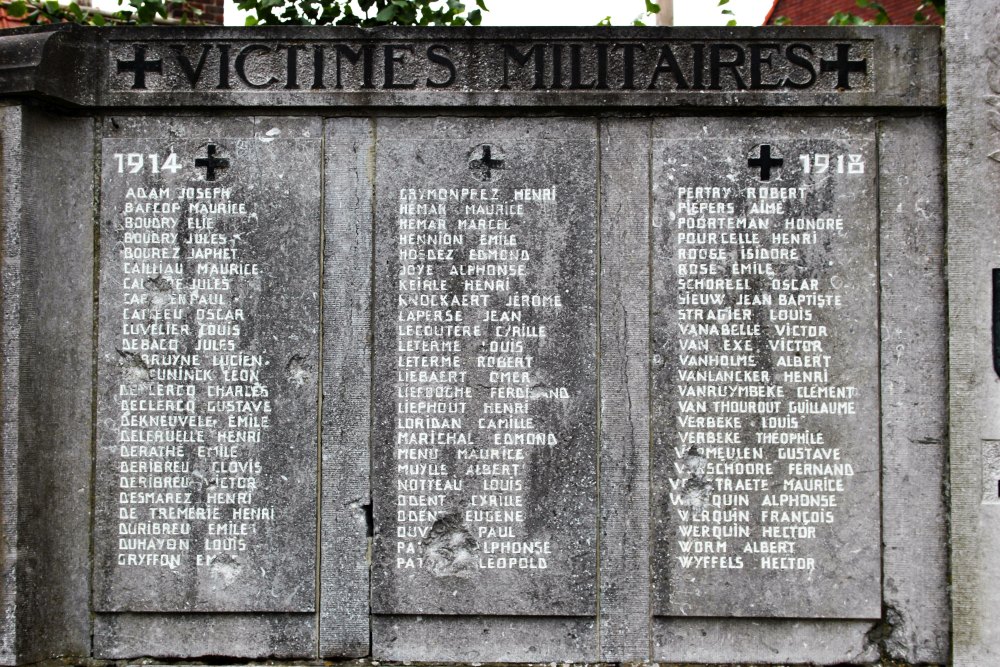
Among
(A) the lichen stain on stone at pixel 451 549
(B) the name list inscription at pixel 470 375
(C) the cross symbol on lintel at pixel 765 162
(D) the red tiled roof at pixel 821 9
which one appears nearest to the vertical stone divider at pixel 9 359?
(B) the name list inscription at pixel 470 375

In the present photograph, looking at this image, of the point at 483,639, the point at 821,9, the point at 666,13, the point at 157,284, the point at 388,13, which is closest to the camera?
the point at 483,639

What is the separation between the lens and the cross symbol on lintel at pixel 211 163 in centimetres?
527

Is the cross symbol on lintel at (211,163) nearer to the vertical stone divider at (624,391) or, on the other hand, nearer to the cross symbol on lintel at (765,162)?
the vertical stone divider at (624,391)

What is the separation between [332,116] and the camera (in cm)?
532

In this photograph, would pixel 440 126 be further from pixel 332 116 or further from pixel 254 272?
pixel 254 272

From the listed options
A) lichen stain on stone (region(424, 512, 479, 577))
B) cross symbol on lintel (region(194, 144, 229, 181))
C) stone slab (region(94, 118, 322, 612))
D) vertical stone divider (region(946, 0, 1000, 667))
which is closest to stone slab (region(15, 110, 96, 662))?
stone slab (region(94, 118, 322, 612))

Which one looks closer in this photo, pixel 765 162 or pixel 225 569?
pixel 225 569

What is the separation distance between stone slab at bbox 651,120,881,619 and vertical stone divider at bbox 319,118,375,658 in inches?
63.0

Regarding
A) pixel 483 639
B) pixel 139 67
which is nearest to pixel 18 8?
pixel 139 67

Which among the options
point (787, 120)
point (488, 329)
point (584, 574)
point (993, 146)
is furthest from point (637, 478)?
point (993, 146)

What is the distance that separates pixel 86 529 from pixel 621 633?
299 centimetres

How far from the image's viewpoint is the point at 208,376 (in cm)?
518

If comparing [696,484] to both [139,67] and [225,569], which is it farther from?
[139,67]

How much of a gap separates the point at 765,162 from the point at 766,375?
119 cm
